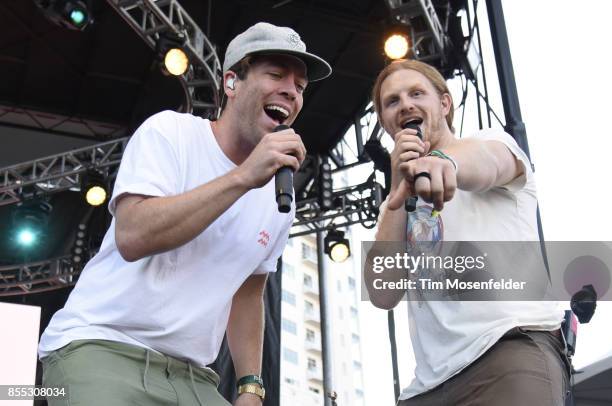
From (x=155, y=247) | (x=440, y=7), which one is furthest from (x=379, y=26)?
(x=155, y=247)

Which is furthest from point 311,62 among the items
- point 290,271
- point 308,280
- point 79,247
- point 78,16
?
point 308,280

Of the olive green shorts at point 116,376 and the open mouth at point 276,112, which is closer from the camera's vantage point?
the olive green shorts at point 116,376

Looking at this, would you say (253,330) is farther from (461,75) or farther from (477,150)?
(461,75)

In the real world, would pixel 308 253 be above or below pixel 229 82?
above

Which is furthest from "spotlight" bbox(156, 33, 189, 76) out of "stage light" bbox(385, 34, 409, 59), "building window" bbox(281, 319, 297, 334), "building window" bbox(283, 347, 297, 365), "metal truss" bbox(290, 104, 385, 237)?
"building window" bbox(281, 319, 297, 334)

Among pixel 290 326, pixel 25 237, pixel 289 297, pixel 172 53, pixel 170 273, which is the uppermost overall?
pixel 289 297

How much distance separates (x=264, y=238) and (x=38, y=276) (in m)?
10.8

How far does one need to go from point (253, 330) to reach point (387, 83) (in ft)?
2.64

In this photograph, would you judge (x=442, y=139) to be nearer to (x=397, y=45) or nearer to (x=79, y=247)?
(x=397, y=45)

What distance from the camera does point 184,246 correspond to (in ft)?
5.70

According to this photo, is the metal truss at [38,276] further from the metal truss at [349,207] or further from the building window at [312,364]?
the building window at [312,364]

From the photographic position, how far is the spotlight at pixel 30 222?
972cm

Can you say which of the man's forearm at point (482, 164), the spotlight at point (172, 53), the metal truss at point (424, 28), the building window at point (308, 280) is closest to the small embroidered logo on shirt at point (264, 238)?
the man's forearm at point (482, 164)

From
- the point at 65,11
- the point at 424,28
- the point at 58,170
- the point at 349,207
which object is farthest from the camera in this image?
the point at 349,207
